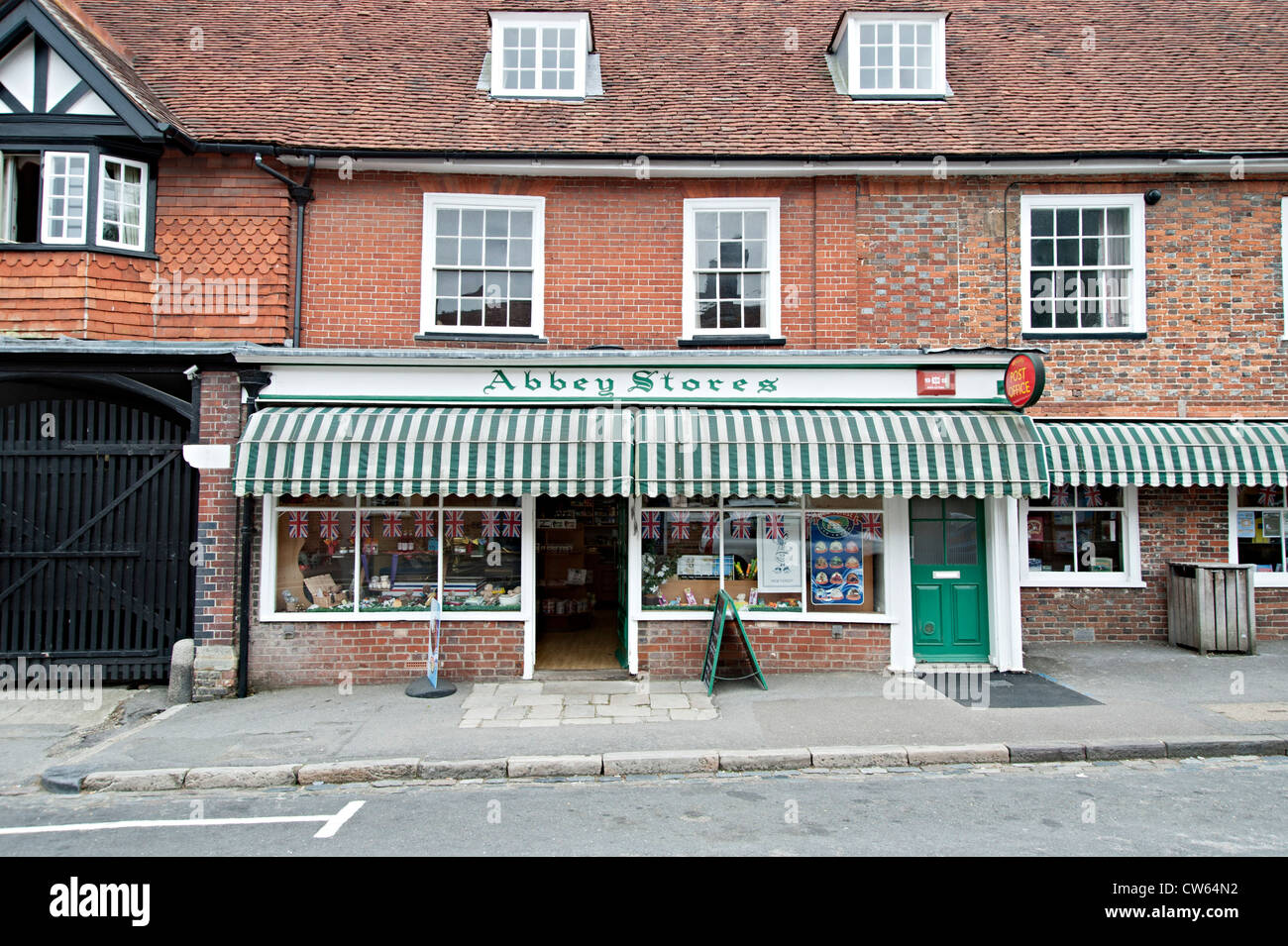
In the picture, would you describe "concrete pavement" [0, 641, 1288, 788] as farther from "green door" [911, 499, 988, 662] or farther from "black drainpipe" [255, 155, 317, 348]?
"black drainpipe" [255, 155, 317, 348]

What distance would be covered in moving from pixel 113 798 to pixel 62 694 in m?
3.65

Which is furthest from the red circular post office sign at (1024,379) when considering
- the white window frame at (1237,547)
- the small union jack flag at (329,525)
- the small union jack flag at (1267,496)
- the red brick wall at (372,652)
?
the small union jack flag at (329,525)

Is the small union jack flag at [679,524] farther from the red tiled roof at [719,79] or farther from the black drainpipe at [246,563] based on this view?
the black drainpipe at [246,563]

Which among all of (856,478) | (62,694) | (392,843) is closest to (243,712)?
(62,694)

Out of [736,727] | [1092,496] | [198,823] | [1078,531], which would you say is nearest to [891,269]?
[1092,496]

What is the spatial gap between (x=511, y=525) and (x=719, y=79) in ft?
25.6

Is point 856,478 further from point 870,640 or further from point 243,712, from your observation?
point 243,712

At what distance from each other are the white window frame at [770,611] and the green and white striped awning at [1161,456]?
7.47 ft

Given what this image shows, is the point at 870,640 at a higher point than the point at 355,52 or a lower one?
lower

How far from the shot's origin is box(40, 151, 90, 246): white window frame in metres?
9.43

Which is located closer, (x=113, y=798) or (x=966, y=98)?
(x=113, y=798)

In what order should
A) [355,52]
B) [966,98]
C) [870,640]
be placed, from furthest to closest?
[355,52] → [966,98] → [870,640]

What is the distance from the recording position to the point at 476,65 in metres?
12.3

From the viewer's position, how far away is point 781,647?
9641mm
